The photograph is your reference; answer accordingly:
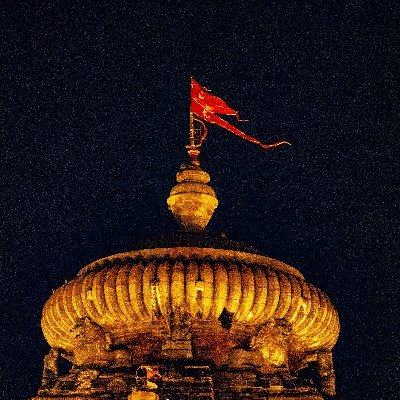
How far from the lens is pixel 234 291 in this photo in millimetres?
32875

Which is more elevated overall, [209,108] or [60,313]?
[209,108]

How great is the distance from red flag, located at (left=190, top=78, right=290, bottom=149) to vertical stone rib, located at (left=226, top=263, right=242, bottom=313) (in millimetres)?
5128

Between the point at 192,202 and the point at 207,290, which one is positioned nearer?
the point at 207,290

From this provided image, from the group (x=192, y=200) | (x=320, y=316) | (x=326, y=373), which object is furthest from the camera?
(x=192, y=200)

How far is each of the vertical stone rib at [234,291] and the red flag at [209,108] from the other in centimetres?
513

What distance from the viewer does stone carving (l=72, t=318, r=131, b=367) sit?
3322 cm

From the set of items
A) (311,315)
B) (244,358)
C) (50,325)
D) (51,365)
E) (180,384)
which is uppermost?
(311,315)

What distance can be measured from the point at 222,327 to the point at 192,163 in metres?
5.49

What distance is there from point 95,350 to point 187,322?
237 centimetres

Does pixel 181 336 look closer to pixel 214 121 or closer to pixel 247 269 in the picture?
pixel 247 269

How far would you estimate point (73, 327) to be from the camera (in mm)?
34188

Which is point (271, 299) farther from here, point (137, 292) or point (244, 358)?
point (137, 292)

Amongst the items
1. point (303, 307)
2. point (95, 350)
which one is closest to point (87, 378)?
point (95, 350)

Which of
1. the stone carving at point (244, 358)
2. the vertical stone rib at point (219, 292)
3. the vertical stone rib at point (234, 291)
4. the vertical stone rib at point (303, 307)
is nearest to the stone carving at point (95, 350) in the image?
the vertical stone rib at point (219, 292)
